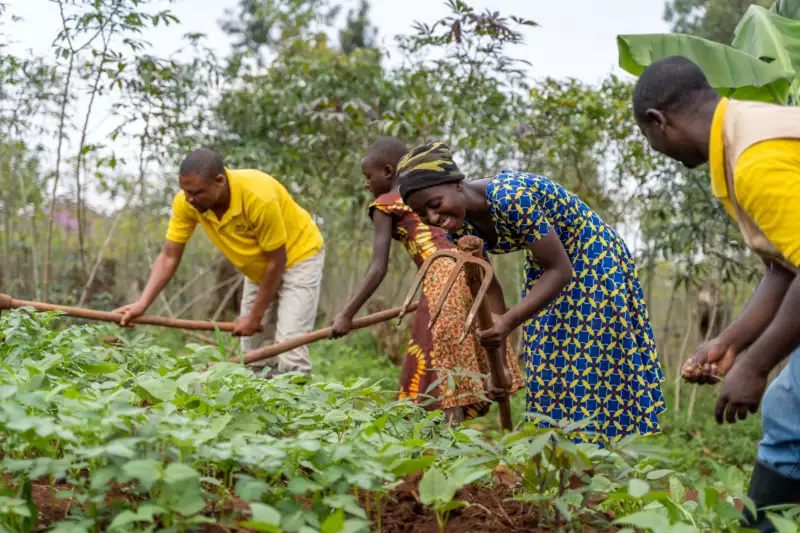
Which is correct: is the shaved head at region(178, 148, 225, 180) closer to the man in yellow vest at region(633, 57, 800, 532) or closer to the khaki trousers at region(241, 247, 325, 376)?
the khaki trousers at region(241, 247, 325, 376)

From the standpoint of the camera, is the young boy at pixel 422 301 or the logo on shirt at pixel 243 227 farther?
the logo on shirt at pixel 243 227

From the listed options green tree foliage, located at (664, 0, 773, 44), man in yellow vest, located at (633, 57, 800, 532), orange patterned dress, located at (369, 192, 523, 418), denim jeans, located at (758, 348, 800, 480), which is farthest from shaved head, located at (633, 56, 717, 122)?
green tree foliage, located at (664, 0, 773, 44)

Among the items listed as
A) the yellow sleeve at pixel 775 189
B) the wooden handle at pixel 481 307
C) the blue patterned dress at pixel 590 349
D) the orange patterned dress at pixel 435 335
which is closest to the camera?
the yellow sleeve at pixel 775 189

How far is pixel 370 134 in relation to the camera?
775cm

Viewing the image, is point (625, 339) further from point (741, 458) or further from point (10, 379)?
point (741, 458)

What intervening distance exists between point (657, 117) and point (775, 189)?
0.41 m

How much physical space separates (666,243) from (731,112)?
494cm

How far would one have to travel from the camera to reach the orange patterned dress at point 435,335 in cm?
375

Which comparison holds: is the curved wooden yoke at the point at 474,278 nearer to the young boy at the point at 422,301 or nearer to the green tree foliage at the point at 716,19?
the young boy at the point at 422,301

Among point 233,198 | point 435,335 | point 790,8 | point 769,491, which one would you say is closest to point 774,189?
point 769,491

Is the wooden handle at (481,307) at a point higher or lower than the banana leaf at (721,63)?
lower

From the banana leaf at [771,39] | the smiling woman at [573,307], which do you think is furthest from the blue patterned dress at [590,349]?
the banana leaf at [771,39]

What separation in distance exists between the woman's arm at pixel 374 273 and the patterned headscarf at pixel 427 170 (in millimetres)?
1245

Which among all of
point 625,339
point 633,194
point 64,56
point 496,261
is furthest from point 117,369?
point 496,261
